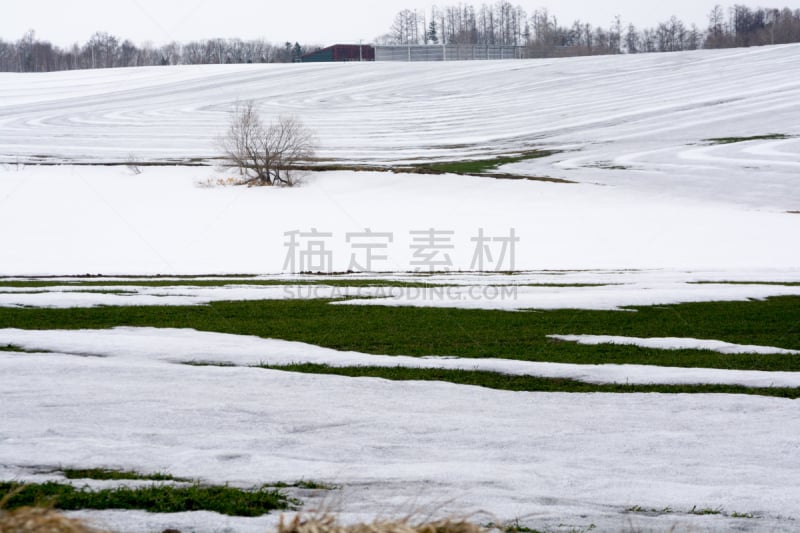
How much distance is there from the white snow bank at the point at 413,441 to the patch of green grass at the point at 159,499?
7.9 inches

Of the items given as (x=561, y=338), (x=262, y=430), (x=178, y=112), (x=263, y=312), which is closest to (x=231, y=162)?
(x=178, y=112)

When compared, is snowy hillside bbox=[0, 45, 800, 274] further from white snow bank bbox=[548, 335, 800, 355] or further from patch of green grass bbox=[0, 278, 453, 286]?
white snow bank bbox=[548, 335, 800, 355]

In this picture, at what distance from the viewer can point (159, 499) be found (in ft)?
16.4

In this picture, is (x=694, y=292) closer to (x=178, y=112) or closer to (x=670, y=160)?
(x=670, y=160)

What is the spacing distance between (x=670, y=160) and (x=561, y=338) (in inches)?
1436

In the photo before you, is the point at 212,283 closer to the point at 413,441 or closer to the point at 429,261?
the point at 429,261

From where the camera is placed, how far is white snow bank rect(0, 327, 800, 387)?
31.8 ft

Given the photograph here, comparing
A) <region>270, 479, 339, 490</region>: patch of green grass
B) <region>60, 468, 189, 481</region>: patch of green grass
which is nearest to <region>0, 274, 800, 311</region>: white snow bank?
<region>60, 468, 189, 481</region>: patch of green grass

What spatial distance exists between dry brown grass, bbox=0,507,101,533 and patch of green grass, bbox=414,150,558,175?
141ft

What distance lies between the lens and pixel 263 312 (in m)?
14.4

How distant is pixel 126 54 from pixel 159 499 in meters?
154

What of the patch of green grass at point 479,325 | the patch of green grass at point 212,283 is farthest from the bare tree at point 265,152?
the patch of green grass at point 479,325

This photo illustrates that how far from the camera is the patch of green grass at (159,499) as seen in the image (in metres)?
4.88

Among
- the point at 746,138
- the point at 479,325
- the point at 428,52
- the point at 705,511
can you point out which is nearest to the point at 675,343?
the point at 479,325
